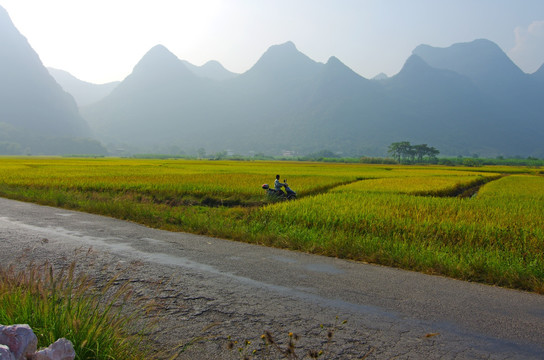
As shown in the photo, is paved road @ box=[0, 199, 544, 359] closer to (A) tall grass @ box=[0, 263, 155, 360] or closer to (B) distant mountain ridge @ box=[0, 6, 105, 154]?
(A) tall grass @ box=[0, 263, 155, 360]

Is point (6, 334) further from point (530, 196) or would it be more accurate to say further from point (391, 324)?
point (530, 196)

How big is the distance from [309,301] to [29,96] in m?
211

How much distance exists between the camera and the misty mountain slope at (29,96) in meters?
170

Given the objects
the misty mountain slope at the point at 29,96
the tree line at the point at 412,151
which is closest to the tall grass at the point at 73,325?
the tree line at the point at 412,151

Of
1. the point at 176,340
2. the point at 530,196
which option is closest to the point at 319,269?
the point at 176,340

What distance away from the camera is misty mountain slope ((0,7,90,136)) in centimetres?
17038

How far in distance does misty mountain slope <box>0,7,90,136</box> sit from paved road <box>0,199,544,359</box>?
18229cm

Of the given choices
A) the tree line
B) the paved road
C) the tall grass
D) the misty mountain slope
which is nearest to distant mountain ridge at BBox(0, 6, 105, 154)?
the misty mountain slope

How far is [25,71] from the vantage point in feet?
611

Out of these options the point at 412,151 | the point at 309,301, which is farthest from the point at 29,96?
the point at 309,301

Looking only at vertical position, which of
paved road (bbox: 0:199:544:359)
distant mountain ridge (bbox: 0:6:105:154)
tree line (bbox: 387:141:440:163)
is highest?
distant mountain ridge (bbox: 0:6:105:154)

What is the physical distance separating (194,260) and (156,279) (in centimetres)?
136

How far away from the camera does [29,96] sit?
17812cm

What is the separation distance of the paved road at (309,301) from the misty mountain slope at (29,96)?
182285mm
